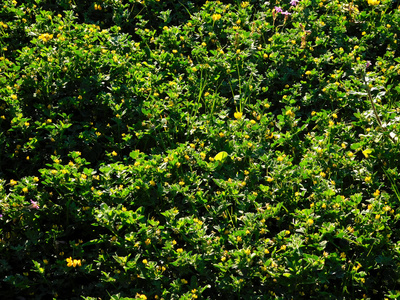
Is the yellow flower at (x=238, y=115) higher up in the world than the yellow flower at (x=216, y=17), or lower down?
lower down

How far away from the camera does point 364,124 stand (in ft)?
11.7

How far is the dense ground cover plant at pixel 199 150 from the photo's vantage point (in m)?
2.84

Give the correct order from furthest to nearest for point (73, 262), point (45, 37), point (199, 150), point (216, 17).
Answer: point (216, 17) → point (45, 37) → point (199, 150) → point (73, 262)

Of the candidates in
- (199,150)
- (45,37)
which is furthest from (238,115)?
(45,37)

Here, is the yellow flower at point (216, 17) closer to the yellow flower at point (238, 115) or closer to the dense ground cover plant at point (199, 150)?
the dense ground cover plant at point (199, 150)

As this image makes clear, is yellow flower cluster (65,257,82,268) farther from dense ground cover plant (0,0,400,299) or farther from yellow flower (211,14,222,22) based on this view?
yellow flower (211,14,222,22)

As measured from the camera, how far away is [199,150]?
11.5 ft

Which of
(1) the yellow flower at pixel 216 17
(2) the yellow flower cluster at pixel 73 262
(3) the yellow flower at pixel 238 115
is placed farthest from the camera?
(1) the yellow flower at pixel 216 17

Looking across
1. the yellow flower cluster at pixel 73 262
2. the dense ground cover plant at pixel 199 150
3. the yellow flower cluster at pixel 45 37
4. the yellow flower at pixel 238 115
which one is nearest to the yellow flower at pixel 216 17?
the dense ground cover plant at pixel 199 150

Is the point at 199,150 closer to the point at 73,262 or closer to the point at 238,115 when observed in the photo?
the point at 238,115

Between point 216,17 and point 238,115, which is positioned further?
point 216,17

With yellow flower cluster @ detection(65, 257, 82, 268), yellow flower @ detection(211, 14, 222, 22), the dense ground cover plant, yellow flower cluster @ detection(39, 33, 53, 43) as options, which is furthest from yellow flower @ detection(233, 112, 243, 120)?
yellow flower cluster @ detection(39, 33, 53, 43)

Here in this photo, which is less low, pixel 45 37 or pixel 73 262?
pixel 45 37

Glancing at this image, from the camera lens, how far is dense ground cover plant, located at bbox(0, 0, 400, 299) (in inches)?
112
